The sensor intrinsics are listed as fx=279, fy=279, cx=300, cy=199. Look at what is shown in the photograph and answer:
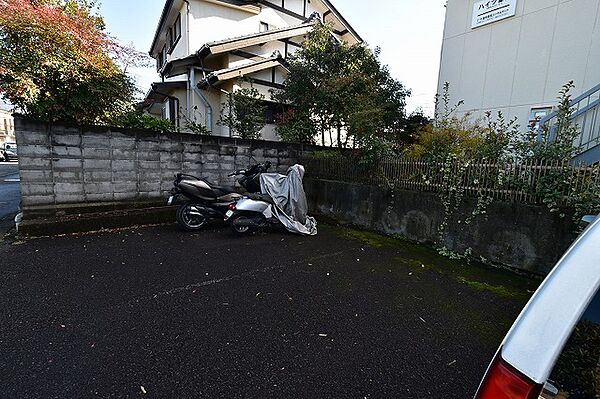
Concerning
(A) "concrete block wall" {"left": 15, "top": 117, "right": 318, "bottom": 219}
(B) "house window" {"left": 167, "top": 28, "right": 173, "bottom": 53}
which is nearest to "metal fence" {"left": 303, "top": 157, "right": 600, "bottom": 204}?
(A) "concrete block wall" {"left": 15, "top": 117, "right": 318, "bottom": 219}

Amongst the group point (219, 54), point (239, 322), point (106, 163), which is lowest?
point (239, 322)

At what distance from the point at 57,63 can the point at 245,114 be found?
14.7 feet

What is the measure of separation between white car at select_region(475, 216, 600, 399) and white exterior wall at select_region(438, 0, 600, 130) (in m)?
7.61

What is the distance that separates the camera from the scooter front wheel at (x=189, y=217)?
480 centimetres

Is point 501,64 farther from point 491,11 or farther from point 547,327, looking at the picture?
point 547,327

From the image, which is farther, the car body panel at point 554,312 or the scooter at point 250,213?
the scooter at point 250,213

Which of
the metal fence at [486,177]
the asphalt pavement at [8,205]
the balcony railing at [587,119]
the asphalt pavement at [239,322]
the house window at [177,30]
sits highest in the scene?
the house window at [177,30]

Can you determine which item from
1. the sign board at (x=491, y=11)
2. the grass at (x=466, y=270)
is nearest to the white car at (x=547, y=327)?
the grass at (x=466, y=270)

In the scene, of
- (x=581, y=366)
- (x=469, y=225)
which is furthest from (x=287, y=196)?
(x=581, y=366)

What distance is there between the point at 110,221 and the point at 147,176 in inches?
39.0

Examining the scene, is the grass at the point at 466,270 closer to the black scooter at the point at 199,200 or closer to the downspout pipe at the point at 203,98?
the black scooter at the point at 199,200

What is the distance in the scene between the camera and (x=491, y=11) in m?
7.22

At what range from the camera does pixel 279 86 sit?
10.1 meters

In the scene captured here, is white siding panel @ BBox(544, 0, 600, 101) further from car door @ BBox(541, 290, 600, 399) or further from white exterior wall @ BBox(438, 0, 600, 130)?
car door @ BBox(541, 290, 600, 399)
